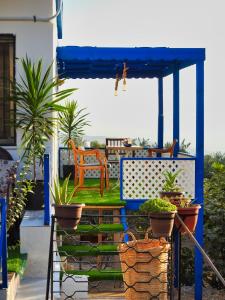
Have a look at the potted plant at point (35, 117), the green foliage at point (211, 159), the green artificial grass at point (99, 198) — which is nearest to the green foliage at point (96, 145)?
→ the green foliage at point (211, 159)

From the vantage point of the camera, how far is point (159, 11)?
841 inches

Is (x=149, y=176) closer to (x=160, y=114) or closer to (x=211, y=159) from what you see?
(x=160, y=114)

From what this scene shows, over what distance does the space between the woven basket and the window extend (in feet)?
13.9

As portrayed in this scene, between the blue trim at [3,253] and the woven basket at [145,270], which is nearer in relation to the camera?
the woven basket at [145,270]

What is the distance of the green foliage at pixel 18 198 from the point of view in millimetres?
6559

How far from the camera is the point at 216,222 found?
1015cm

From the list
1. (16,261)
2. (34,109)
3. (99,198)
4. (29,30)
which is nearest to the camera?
(16,261)

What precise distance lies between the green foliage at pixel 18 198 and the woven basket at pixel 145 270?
2.42 meters

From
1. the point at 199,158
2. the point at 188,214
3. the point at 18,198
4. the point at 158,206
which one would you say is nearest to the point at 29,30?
the point at 18,198

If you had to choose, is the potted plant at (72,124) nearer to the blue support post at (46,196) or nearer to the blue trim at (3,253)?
the blue support post at (46,196)

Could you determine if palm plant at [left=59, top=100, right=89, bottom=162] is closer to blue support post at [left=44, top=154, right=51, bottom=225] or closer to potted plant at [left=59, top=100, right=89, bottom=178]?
potted plant at [left=59, top=100, right=89, bottom=178]

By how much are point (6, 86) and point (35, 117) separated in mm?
1053

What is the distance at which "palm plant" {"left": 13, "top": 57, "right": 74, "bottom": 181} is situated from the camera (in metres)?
7.62

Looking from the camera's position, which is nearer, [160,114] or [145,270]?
[145,270]
